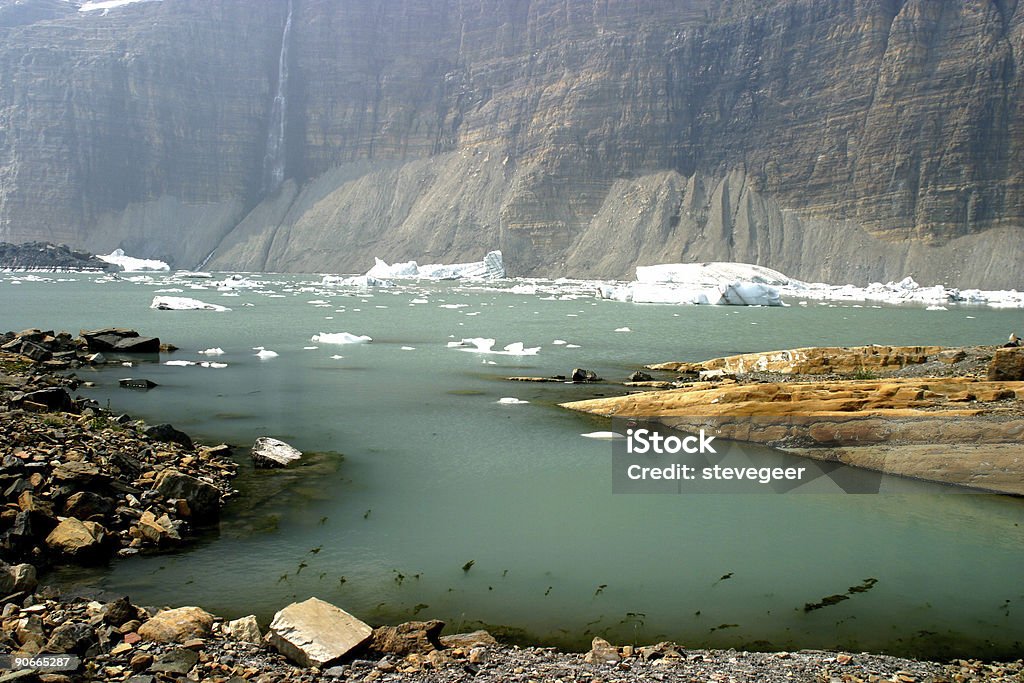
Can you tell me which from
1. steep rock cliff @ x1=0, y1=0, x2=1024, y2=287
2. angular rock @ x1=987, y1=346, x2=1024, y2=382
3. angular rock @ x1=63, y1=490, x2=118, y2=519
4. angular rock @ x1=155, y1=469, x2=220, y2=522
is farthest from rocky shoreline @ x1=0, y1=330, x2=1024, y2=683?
steep rock cliff @ x1=0, y1=0, x2=1024, y2=287

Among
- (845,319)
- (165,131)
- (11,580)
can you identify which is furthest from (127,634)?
(165,131)

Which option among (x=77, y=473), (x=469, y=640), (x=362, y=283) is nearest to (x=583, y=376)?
(x=77, y=473)

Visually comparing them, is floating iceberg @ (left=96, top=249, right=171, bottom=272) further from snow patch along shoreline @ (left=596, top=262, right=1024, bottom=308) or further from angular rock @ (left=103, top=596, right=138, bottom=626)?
angular rock @ (left=103, top=596, right=138, bottom=626)

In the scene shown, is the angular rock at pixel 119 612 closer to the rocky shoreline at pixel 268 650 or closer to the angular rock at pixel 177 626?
the rocky shoreline at pixel 268 650

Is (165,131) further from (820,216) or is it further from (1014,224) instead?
(1014,224)

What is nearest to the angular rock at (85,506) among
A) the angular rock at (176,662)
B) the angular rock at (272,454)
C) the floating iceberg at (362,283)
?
the angular rock at (272,454)

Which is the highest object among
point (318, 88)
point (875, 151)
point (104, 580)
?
point (318, 88)
